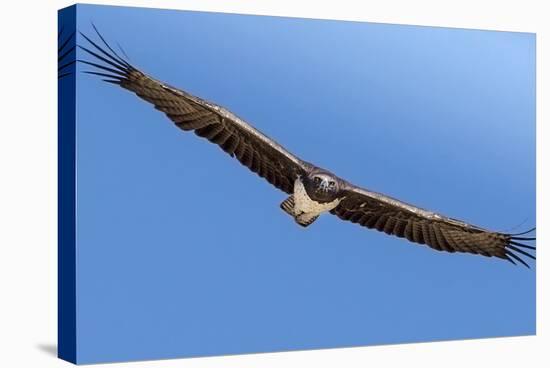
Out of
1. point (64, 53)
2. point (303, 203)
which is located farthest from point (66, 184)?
point (303, 203)

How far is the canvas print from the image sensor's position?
9.77m

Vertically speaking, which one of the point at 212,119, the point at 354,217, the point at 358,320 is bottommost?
the point at 358,320

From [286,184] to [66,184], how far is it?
1.65 m

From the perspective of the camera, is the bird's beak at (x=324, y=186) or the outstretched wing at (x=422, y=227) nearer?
the bird's beak at (x=324, y=186)

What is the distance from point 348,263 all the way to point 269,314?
29.8 inches

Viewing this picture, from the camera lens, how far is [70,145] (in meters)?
9.73

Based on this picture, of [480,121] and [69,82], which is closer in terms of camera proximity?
[69,82]

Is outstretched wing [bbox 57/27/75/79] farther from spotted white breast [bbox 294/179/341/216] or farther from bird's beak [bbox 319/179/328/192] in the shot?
bird's beak [bbox 319/179/328/192]

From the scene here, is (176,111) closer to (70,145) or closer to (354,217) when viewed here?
(70,145)

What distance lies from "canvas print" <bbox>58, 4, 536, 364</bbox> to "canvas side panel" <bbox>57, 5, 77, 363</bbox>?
2 cm

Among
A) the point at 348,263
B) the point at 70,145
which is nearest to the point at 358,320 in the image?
the point at 348,263

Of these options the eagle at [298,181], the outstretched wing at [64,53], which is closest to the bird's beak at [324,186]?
the eagle at [298,181]

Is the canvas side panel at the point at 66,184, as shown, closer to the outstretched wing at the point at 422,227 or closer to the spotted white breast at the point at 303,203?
the spotted white breast at the point at 303,203

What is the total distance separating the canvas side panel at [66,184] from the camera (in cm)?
969
